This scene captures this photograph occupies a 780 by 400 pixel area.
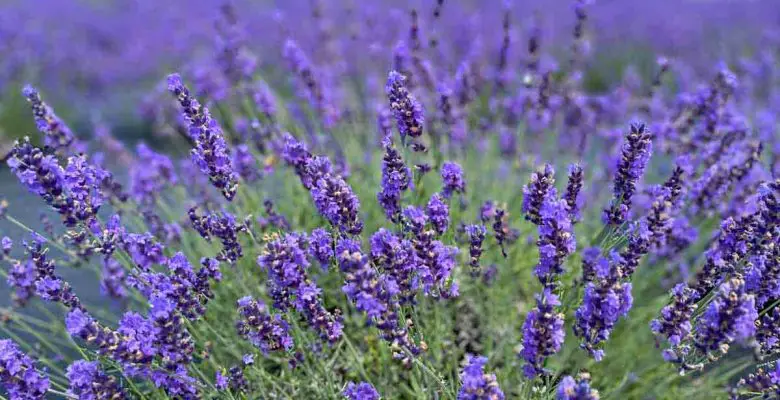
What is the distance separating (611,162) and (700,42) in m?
5.59

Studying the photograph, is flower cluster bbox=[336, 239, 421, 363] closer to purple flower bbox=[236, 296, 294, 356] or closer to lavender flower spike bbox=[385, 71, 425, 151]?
purple flower bbox=[236, 296, 294, 356]

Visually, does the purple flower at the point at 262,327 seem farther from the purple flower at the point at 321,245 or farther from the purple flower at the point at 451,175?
the purple flower at the point at 451,175

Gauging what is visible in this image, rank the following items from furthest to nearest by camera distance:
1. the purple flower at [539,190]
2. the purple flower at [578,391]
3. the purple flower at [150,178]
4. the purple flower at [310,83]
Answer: the purple flower at [310,83] < the purple flower at [150,178] < the purple flower at [539,190] < the purple flower at [578,391]

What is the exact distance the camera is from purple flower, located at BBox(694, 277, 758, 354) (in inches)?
61.4

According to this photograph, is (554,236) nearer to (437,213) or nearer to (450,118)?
(437,213)

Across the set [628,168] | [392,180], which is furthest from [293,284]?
[628,168]

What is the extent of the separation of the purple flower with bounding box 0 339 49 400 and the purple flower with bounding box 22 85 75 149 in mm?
827

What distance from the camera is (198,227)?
2037 mm

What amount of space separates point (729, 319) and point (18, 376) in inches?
71.7

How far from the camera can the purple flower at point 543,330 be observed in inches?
62.5

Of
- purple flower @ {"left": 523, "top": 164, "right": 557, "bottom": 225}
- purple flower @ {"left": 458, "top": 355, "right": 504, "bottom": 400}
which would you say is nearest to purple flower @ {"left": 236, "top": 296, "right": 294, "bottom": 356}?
purple flower @ {"left": 458, "top": 355, "right": 504, "bottom": 400}

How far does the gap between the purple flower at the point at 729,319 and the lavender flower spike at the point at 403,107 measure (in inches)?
36.6

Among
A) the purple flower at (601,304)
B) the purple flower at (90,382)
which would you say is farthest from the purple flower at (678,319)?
the purple flower at (90,382)

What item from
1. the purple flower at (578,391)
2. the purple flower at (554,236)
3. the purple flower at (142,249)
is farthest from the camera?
the purple flower at (142,249)
